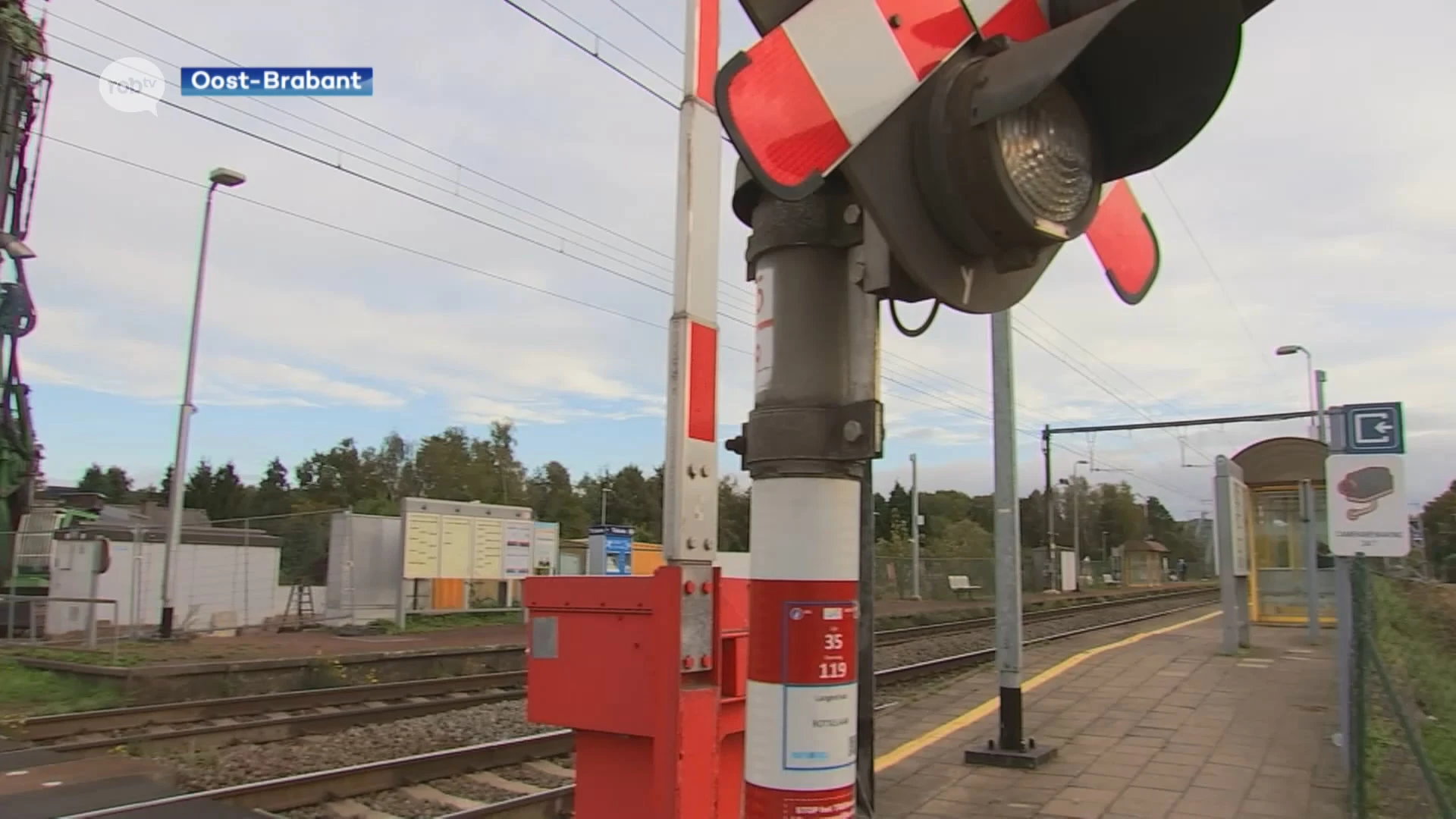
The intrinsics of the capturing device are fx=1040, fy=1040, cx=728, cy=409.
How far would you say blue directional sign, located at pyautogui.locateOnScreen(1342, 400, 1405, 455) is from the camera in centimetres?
697

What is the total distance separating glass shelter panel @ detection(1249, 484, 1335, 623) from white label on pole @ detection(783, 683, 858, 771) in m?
17.9

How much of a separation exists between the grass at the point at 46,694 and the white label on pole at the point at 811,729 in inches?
456

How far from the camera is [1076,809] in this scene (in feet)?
20.7

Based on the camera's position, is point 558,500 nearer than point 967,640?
No

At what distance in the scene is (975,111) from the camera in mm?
1622

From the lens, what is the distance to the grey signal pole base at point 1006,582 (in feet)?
24.6

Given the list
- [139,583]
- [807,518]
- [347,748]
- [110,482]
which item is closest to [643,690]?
[807,518]

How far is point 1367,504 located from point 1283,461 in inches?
447

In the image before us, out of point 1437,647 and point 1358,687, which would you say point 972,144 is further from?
point 1437,647

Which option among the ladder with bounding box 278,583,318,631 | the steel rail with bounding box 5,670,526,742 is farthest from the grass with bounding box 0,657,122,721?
the ladder with bounding box 278,583,318,631

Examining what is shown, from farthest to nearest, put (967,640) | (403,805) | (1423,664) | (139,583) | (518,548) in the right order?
(518,548) < (967,640) < (139,583) < (1423,664) < (403,805)

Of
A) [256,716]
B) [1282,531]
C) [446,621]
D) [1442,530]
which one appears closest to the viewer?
[256,716]

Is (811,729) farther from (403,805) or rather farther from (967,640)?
(967,640)

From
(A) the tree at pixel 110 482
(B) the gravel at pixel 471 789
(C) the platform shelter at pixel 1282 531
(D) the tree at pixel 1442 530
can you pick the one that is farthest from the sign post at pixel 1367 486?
(A) the tree at pixel 110 482
